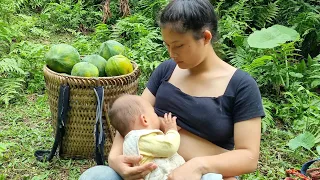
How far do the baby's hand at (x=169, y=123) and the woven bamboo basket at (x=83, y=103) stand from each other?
35.0 inches

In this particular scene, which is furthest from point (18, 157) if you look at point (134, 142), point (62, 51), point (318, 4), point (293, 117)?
point (318, 4)

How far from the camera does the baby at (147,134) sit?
1627mm

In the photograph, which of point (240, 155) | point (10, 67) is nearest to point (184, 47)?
point (240, 155)

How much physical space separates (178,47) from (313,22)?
313cm

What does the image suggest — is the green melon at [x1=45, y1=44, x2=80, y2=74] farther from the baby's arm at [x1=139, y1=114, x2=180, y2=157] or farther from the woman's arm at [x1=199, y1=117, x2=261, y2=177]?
the woman's arm at [x1=199, y1=117, x2=261, y2=177]

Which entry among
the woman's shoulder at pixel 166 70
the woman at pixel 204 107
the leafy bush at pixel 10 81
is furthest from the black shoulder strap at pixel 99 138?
the leafy bush at pixel 10 81

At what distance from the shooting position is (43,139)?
306cm

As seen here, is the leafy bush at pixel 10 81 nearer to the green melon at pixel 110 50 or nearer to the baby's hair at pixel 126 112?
the green melon at pixel 110 50

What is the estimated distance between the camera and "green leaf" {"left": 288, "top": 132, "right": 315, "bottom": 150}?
2.92 m

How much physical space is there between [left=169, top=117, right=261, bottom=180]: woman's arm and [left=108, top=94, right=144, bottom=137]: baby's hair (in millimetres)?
277

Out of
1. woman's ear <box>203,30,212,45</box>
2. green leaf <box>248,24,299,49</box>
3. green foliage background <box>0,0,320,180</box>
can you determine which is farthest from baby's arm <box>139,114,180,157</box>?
green leaf <box>248,24,299,49</box>

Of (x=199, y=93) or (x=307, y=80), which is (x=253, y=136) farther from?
(x=307, y=80)

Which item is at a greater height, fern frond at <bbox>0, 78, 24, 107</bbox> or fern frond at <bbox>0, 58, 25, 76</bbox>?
fern frond at <bbox>0, 58, 25, 76</bbox>

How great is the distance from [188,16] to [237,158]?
585mm
